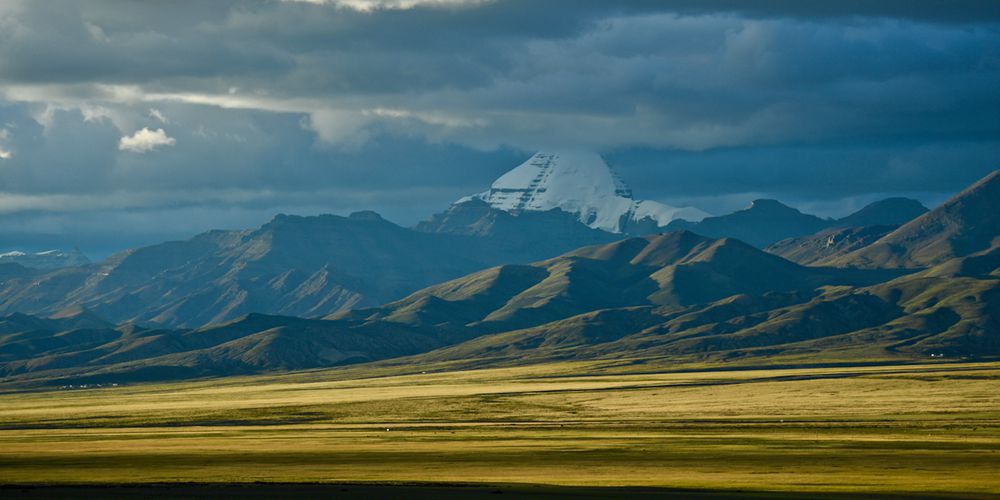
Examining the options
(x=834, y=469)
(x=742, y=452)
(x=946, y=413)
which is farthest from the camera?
(x=946, y=413)

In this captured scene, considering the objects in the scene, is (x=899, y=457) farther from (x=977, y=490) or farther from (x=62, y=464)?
(x=62, y=464)

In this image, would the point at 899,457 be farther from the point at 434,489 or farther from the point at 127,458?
the point at 127,458

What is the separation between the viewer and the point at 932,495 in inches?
3585

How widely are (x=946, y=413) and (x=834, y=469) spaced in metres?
88.6

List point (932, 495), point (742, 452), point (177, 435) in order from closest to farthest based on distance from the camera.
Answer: point (932, 495) < point (742, 452) < point (177, 435)

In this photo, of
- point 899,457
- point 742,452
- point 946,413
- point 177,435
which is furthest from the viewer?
point 946,413


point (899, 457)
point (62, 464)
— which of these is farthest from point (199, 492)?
point (899, 457)

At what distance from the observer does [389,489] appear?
98.6 m

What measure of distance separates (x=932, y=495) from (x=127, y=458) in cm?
7642

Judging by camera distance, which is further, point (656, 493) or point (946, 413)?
point (946, 413)

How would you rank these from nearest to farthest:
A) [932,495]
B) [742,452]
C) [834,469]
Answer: [932,495]
[834,469]
[742,452]

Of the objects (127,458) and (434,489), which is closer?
(434,489)

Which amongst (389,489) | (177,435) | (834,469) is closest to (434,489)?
(389,489)

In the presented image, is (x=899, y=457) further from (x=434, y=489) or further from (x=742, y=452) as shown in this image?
(x=434, y=489)
